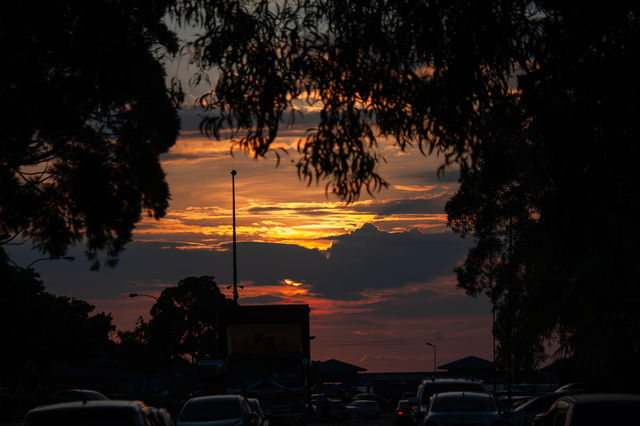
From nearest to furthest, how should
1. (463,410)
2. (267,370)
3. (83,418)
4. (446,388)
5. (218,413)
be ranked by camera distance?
(83,418) < (463,410) < (218,413) < (446,388) < (267,370)

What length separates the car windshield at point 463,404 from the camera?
2114 cm

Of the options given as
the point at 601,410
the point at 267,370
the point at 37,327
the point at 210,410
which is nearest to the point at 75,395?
the point at 267,370

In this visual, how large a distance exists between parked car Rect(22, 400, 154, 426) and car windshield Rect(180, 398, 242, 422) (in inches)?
430

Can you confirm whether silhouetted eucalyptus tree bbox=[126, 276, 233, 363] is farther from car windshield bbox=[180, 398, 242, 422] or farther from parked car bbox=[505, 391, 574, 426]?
car windshield bbox=[180, 398, 242, 422]

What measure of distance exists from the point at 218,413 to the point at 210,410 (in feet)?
0.91

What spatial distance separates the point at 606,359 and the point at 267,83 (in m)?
24.5

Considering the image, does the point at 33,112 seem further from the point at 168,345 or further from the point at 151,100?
the point at 168,345

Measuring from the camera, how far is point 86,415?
1097cm

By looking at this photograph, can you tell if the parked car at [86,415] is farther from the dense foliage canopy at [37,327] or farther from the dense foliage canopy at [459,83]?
the dense foliage canopy at [37,327]

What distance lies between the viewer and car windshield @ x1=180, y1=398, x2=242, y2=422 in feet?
72.2

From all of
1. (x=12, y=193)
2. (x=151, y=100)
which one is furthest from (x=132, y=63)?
(x=12, y=193)

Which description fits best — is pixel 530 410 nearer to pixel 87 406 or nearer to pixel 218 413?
pixel 218 413

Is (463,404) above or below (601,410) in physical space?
below

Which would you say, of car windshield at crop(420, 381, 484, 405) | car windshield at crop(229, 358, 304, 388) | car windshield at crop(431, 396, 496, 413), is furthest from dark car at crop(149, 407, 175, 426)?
car windshield at crop(229, 358, 304, 388)
